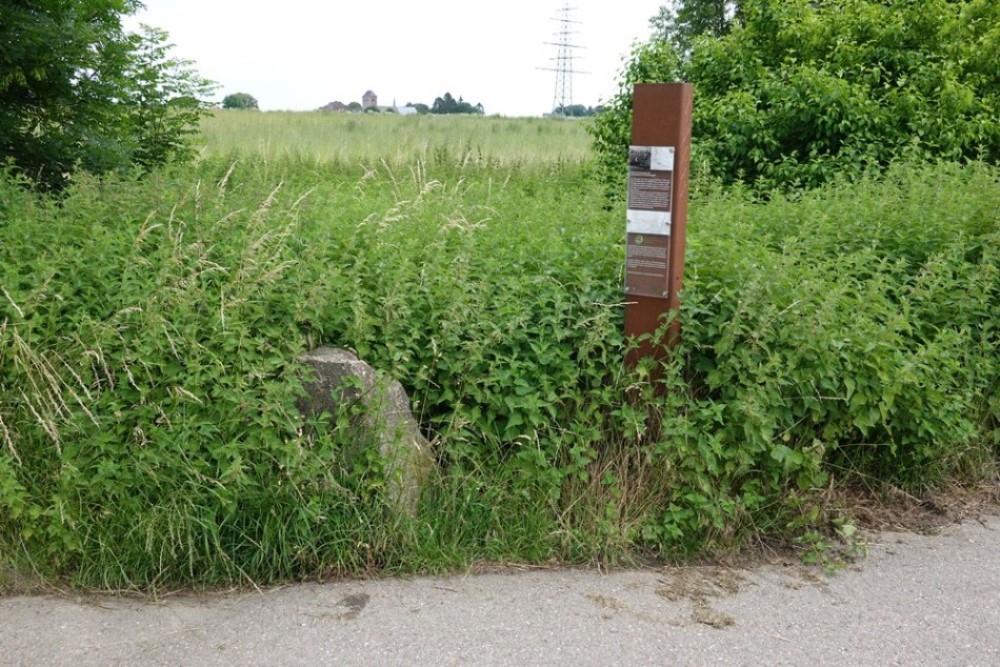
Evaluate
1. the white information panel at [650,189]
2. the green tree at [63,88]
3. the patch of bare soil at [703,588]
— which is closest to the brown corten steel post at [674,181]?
the white information panel at [650,189]

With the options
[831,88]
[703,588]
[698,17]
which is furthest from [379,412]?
[698,17]

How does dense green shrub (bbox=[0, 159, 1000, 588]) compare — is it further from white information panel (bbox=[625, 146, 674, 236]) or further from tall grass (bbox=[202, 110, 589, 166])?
tall grass (bbox=[202, 110, 589, 166])

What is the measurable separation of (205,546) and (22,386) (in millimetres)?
1163

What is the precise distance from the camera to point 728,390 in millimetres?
4922

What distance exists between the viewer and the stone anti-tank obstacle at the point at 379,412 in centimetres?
452

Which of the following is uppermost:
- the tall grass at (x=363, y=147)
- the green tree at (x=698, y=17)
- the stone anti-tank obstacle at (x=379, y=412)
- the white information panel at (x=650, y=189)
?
the green tree at (x=698, y=17)

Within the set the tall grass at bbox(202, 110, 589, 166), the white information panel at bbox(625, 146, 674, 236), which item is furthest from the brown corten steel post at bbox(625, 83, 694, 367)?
the tall grass at bbox(202, 110, 589, 166)

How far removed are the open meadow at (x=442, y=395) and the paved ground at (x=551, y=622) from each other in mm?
204

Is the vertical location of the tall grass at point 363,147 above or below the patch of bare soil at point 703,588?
above

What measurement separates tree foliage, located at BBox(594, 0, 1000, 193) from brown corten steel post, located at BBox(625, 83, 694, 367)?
4.87 m

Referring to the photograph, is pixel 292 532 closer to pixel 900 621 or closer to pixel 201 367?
pixel 201 367

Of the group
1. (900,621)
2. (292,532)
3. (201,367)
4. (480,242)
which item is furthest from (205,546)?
(900,621)

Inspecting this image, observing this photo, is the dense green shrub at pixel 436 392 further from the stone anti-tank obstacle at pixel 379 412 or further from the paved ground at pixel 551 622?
the paved ground at pixel 551 622

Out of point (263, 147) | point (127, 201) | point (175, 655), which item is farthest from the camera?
point (263, 147)
